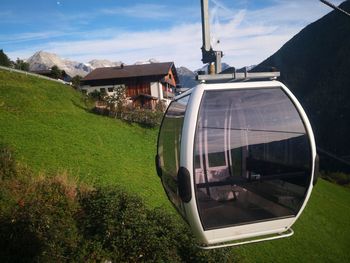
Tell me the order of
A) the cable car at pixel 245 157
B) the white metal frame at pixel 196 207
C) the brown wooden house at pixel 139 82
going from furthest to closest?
1. the brown wooden house at pixel 139 82
2. the cable car at pixel 245 157
3. the white metal frame at pixel 196 207

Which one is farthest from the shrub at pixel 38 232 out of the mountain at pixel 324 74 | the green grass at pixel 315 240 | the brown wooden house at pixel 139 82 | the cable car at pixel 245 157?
the mountain at pixel 324 74

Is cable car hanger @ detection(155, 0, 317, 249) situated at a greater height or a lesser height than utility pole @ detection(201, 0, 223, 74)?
lesser

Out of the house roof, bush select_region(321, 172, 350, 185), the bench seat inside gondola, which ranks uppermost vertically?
the house roof

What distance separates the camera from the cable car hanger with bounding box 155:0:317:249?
→ 291cm

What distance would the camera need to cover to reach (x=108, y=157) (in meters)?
17.2

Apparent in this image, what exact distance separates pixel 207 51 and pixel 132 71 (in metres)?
39.0

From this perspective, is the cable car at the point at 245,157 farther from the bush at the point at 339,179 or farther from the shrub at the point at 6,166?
the bush at the point at 339,179

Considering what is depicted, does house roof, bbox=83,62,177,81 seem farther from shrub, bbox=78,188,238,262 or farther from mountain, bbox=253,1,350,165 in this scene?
mountain, bbox=253,1,350,165

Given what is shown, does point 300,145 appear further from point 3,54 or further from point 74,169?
point 3,54

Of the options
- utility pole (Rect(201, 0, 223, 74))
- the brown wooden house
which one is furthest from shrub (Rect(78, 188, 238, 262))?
the brown wooden house

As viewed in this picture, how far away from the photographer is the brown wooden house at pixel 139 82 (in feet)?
126

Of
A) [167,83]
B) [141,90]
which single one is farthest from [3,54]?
[167,83]

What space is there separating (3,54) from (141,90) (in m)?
21.1

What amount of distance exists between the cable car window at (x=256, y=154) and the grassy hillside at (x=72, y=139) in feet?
30.8
